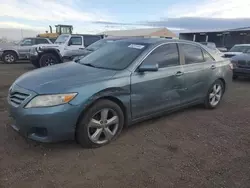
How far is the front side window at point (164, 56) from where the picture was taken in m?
4.09

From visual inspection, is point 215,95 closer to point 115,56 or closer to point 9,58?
point 115,56

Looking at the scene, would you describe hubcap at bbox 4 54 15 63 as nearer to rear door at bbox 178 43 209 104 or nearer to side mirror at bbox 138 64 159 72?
rear door at bbox 178 43 209 104

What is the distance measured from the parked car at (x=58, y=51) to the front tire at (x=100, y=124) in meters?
8.39

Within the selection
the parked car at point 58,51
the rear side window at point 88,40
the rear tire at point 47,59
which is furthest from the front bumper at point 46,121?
the rear side window at point 88,40

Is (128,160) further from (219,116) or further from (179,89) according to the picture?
(219,116)

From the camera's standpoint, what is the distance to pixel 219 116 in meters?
5.02

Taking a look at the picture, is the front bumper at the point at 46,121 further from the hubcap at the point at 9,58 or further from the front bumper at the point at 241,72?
the hubcap at the point at 9,58

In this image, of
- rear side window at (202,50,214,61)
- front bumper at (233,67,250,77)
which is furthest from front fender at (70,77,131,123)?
front bumper at (233,67,250,77)

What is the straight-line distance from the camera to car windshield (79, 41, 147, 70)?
3959 mm

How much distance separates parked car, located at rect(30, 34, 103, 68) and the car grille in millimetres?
8230

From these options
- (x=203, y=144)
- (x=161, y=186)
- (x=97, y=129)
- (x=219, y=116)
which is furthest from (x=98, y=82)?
(x=219, y=116)

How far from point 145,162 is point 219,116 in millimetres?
2533

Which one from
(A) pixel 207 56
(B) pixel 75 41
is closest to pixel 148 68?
(A) pixel 207 56

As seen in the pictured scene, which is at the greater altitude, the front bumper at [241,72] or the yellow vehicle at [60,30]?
the yellow vehicle at [60,30]
